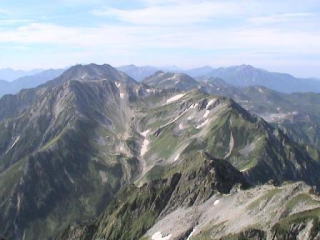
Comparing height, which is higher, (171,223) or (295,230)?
(295,230)

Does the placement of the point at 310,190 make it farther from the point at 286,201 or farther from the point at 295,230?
the point at 295,230

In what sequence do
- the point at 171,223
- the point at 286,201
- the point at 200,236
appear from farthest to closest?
the point at 171,223
the point at 200,236
the point at 286,201

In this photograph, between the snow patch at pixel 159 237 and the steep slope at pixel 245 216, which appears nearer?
the steep slope at pixel 245 216

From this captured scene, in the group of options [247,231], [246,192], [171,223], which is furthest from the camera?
[171,223]

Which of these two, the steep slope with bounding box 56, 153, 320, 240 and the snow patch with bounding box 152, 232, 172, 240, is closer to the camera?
the steep slope with bounding box 56, 153, 320, 240

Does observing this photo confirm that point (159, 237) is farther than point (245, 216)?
Yes

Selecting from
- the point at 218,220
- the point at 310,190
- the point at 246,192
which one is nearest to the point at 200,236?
the point at 218,220

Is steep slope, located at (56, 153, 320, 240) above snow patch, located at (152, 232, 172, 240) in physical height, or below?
above

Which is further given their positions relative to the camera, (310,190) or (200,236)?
(200,236)

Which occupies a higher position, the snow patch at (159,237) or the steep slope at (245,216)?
the steep slope at (245,216)

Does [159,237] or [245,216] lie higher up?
[245,216]
